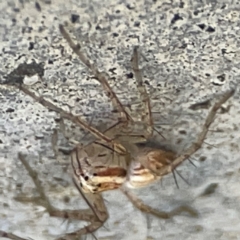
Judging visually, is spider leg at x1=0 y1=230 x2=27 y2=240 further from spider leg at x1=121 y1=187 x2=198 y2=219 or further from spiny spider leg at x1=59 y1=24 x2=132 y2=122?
spiny spider leg at x1=59 y1=24 x2=132 y2=122

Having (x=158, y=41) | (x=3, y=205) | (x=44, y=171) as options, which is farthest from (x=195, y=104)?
(x=3, y=205)

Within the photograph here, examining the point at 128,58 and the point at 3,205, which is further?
the point at 3,205

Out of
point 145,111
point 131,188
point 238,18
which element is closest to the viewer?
point 238,18

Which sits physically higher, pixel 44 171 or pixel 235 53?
pixel 235 53

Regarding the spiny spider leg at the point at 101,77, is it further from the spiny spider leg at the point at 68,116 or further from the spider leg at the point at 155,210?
the spider leg at the point at 155,210

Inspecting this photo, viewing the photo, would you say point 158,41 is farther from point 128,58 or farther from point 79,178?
point 79,178

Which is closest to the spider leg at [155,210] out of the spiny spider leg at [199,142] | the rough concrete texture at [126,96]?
the rough concrete texture at [126,96]

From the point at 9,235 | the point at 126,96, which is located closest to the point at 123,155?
the point at 126,96

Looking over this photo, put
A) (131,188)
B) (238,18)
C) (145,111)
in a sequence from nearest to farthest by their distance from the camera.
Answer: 1. (238,18)
2. (145,111)
3. (131,188)
